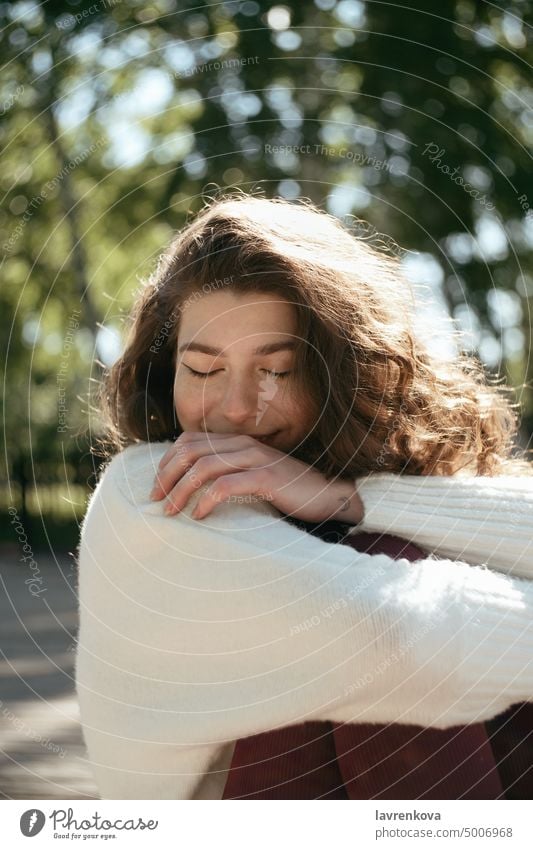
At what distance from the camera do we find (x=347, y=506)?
6.74ft

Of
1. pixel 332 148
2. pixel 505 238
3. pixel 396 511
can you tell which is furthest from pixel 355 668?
pixel 505 238

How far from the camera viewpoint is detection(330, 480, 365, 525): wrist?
2.05 m

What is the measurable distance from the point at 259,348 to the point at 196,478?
37 cm

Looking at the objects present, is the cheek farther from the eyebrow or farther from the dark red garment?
the dark red garment

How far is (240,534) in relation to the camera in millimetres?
1814

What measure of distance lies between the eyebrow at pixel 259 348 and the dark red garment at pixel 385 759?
0.40 m

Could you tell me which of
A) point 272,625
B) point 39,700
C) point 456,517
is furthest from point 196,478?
point 39,700

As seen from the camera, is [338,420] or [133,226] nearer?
[338,420]

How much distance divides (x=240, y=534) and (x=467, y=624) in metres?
0.39

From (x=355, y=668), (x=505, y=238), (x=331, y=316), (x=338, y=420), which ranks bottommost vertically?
(x=355, y=668)

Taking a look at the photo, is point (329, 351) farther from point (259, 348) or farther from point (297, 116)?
point (297, 116)

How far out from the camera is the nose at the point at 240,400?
211cm

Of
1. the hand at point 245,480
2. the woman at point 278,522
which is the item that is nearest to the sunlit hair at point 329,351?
the woman at point 278,522

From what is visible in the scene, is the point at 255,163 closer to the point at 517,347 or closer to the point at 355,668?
the point at 517,347
